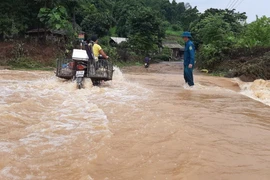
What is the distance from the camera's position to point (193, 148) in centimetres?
353

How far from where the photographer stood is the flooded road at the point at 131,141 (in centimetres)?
283

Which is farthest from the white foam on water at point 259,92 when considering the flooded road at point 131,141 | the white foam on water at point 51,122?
the white foam on water at point 51,122

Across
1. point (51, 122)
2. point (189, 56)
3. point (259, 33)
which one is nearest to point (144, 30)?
point (259, 33)

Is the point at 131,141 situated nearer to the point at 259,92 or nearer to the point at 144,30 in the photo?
the point at 259,92

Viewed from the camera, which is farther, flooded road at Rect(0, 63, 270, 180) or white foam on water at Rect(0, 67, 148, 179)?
white foam on water at Rect(0, 67, 148, 179)

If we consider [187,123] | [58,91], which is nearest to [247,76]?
[58,91]

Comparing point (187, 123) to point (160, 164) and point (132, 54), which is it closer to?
point (160, 164)

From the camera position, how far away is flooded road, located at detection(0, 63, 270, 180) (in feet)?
9.27

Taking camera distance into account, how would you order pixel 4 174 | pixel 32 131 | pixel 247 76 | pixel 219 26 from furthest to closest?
1. pixel 219 26
2. pixel 247 76
3. pixel 32 131
4. pixel 4 174

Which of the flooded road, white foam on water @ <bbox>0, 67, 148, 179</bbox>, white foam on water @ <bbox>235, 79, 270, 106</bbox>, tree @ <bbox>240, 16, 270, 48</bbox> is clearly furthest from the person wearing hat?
tree @ <bbox>240, 16, 270, 48</bbox>

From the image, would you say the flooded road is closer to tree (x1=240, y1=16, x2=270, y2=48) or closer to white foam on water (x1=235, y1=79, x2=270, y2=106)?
white foam on water (x1=235, y1=79, x2=270, y2=106)

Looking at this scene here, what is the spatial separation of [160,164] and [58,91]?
5.37m

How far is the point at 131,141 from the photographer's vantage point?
12.2 ft

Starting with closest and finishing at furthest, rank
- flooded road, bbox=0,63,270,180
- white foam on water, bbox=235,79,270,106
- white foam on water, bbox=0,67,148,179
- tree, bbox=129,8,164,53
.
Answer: flooded road, bbox=0,63,270,180 < white foam on water, bbox=0,67,148,179 < white foam on water, bbox=235,79,270,106 < tree, bbox=129,8,164,53
